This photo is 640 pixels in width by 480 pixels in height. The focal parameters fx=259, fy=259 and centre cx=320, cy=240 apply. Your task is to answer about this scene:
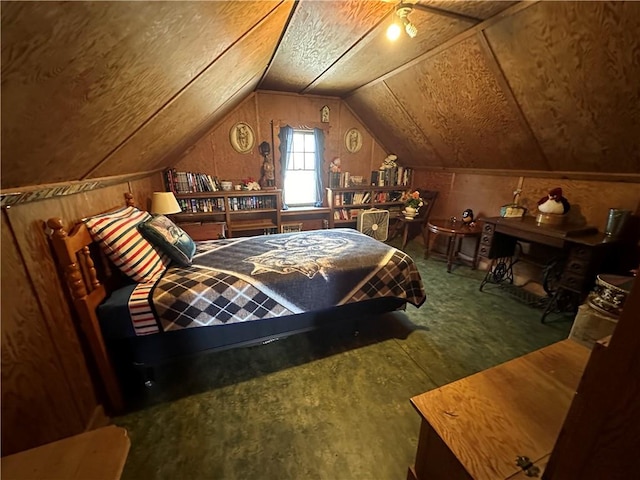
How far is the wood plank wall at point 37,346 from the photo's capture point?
1005 mm

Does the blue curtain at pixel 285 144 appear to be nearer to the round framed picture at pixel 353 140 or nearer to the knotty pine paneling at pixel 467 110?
the round framed picture at pixel 353 140

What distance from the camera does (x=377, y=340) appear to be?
84.4 inches

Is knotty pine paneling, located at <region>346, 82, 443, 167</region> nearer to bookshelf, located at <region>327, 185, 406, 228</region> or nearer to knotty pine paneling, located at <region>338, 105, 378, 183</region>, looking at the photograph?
knotty pine paneling, located at <region>338, 105, 378, 183</region>

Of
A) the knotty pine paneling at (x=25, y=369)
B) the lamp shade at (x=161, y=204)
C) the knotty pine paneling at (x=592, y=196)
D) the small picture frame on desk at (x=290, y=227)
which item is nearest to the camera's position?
the knotty pine paneling at (x=25, y=369)

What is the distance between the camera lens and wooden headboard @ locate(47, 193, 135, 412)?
125 cm

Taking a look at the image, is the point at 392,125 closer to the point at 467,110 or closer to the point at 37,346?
the point at 467,110

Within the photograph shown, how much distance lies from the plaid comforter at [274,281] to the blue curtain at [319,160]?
7.07 ft

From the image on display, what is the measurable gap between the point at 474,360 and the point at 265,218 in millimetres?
3359

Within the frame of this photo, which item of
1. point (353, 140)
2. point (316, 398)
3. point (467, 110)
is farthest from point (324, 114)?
point (316, 398)

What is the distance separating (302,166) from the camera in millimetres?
4422

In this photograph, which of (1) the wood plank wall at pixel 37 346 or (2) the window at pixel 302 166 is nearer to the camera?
(1) the wood plank wall at pixel 37 346

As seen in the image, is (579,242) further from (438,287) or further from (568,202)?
(438,287)

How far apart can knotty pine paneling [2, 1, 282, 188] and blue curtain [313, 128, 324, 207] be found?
289cm

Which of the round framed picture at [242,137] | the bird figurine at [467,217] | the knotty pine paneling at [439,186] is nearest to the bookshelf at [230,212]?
the round framed picture at [242,137]
